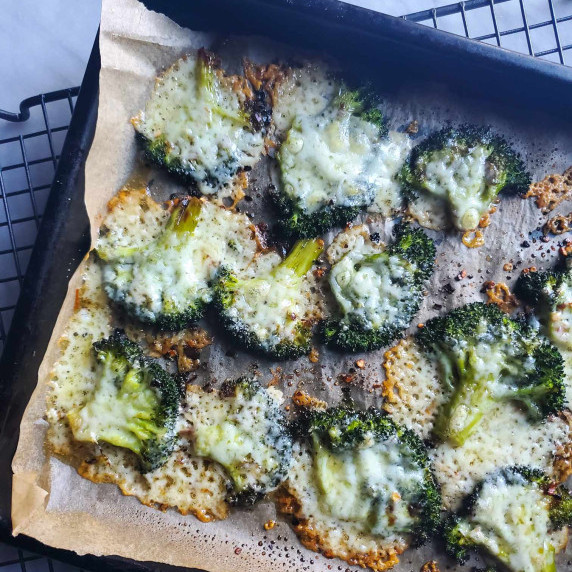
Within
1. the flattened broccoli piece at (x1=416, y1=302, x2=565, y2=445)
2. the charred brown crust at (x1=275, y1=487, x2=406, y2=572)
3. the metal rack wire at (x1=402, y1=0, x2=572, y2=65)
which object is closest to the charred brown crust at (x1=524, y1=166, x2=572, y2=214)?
the flattened broccoli piece at (x1=416, y1=302, x2=565, y2=445)

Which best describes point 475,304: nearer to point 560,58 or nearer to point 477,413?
point 477,413

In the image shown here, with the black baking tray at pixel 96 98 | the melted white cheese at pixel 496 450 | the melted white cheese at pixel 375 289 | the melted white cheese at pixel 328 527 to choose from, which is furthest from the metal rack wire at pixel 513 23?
the melted white cheese at pixel 328 527

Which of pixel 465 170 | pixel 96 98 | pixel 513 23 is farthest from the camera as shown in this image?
pixel 513 23

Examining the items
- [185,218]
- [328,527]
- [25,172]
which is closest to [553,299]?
[328,527]

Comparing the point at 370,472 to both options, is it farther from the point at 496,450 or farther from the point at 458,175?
the point at 458,175

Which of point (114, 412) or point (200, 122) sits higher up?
point (200, 122)

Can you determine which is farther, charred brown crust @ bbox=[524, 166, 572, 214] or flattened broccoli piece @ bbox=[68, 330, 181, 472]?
charred brown crust @ bbox=[524, 166, 572, 214]

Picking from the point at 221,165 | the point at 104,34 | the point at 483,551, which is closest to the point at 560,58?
the point at 221,165

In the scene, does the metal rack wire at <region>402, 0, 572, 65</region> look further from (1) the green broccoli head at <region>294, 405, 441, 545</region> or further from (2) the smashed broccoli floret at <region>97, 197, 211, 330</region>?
(1) the green broccoli head at <region>294, 405, 441, 545</region>
